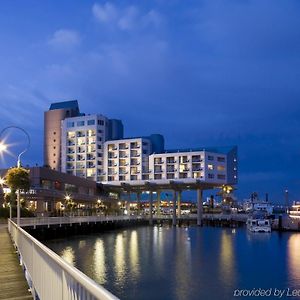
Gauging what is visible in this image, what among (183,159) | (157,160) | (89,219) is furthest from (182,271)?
(157,160)

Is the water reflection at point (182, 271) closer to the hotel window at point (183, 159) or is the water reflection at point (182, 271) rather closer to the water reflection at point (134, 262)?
the water reflection at point (134, 262)

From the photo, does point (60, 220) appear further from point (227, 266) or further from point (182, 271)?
point (182, 271)

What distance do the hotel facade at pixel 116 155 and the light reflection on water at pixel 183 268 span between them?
68.9 metres

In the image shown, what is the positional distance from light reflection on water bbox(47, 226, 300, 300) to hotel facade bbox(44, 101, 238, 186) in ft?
226

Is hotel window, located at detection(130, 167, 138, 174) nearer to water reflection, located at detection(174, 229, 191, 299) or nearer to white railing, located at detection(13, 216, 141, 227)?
white railing, located at detection(13, 216, 141, 227)

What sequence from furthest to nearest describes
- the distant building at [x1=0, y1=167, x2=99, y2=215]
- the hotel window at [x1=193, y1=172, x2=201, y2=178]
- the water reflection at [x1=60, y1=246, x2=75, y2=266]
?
the hotel window at [x1=193, y1=172, x2=201, y2=178] < the distant building at [x1=0, y1=167, x2=99, y2=215] < the water reflection at [x1=60, y1=246, x2=75, y2=266]

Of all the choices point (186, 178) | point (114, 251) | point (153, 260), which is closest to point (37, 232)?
point (114, 251)

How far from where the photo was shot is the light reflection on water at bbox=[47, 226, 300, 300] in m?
31.7


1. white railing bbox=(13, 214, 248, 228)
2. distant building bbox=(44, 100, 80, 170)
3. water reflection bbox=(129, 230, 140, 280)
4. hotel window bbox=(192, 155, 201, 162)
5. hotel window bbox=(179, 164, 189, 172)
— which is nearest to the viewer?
water reflection bbox=(129, 230, 140, 280)

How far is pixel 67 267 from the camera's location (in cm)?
622

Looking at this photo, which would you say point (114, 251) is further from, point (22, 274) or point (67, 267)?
point (67, 267)

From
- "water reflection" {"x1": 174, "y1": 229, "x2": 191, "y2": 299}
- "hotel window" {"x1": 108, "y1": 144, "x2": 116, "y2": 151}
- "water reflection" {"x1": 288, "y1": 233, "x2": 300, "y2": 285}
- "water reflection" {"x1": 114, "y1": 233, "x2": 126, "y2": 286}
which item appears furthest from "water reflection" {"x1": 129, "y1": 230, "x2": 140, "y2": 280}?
"hotel window" {"x1": 108, "y1": 144, "x2": 116, "y2": 151}

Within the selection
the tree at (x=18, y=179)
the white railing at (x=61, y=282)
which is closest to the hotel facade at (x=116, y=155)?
the tree at (x=18, y=179)

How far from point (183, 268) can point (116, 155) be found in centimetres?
10395
